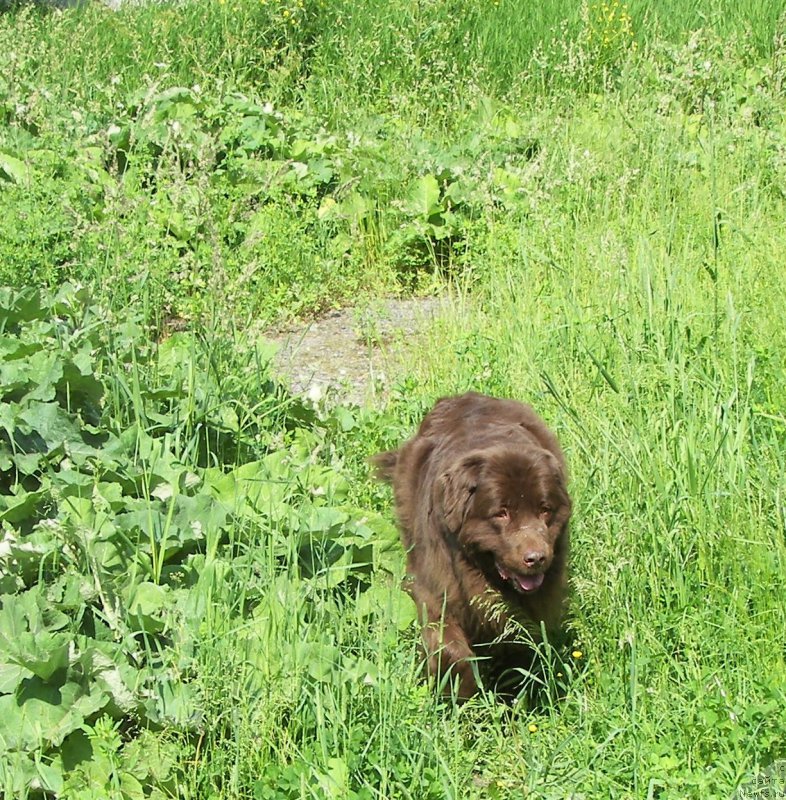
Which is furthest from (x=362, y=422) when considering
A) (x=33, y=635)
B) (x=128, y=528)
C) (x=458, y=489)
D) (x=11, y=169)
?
(x=11, y=169)

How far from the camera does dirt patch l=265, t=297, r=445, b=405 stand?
5395 mm

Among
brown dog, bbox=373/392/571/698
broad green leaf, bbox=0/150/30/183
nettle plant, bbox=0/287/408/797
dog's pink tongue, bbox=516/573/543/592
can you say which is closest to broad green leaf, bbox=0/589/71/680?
nettle plant, bbox=0/287/408/797

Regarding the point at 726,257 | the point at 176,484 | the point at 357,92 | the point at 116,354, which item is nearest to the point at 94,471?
the point at 176,484

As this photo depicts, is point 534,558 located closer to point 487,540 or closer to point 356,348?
point 487,540

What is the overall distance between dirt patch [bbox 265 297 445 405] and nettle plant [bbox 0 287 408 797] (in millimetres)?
543

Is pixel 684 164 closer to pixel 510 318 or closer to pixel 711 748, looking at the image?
pixel 510 318

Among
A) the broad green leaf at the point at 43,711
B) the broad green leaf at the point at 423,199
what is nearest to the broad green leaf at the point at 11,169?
the broad green leaf at the point at 423,199

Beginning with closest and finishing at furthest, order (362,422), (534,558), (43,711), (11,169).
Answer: (43,711), (534,558), (362,422), (11,169)

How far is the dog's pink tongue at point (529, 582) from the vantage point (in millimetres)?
3586

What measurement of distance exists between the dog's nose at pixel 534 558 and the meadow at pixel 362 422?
0.27m

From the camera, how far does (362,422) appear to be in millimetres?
4863

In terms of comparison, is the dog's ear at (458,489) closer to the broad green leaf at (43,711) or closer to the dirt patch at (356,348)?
the broad green leaf at (43,711)

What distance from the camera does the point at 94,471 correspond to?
394 centimetres

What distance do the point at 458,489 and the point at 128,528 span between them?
101 centimetres
